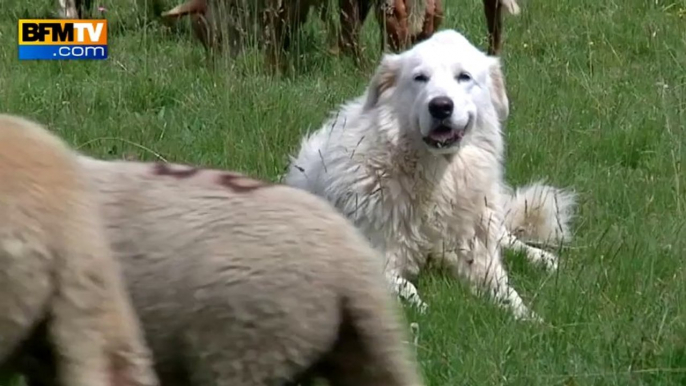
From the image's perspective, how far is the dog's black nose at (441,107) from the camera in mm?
4645

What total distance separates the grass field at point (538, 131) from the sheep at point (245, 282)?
1163 millimetres

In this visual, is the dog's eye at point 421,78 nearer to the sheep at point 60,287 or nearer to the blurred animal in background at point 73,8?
the sheep at point 60,287

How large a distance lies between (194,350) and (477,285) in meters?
2.62

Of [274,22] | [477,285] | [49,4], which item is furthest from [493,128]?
[49,4]

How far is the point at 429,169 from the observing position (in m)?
4.79

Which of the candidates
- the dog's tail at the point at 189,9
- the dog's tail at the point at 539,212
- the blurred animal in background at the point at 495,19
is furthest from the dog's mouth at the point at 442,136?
the dog's tail at the point at 189,9

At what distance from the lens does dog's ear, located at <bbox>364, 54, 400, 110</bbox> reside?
16.3 ft

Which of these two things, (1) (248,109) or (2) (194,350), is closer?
(2) (194,350)

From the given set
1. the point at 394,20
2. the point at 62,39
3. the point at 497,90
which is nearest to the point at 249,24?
the point at 394,20

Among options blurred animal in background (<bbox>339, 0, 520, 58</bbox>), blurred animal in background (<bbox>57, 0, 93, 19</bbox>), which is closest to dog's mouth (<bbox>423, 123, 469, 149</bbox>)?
blurred animal in background (<bbox>339, 0, 520, 58</bbox>)

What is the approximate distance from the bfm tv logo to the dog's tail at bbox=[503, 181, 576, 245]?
3.18 m

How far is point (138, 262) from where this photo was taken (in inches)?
72.0

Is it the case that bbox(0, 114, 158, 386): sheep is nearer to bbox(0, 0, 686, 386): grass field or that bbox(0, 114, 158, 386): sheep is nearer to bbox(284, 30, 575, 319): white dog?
bbox(0, 0, 686, 386): grass field

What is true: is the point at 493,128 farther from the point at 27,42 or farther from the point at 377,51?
the point at 27,42
